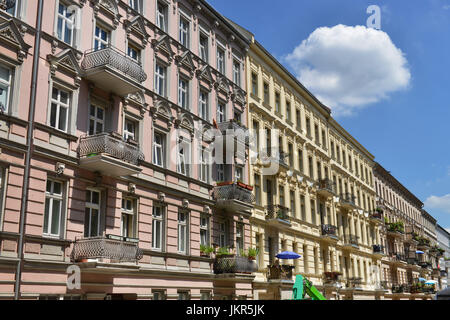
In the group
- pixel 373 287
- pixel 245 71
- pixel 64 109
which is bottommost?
pixel 373 287

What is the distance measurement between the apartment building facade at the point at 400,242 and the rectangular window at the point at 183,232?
3456cm

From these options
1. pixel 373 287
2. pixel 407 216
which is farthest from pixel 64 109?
pixel 407 216

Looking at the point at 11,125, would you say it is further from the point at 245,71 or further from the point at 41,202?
→ the point at 245,71

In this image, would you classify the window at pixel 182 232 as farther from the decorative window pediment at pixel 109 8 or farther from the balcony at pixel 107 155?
the decorative window pediment at pixel 109 8

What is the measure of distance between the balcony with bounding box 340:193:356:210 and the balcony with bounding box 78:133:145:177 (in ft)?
92.3

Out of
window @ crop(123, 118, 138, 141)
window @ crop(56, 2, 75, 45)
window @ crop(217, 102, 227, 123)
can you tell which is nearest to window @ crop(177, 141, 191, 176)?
window @ crop(123, 118, 138, 141)

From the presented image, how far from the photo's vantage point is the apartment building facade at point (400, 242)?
2089 inches

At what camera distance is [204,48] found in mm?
25047

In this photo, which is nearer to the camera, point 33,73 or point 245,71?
point 33,73

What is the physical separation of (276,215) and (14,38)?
60.2 feet

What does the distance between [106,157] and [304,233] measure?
20.2m
